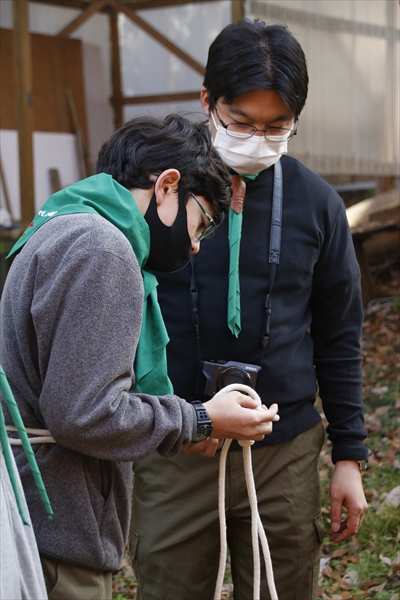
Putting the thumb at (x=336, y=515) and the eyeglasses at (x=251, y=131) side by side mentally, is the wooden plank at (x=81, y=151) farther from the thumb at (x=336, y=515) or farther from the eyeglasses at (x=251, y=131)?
the thumb at (x=336, y=515)

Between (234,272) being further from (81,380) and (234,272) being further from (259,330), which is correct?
(81,380)

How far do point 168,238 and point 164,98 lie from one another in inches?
349

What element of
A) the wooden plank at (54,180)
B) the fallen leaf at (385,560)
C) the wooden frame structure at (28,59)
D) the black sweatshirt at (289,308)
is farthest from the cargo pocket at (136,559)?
the wooden plank at (54,180)

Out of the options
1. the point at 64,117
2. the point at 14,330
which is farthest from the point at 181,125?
the point at 64,117

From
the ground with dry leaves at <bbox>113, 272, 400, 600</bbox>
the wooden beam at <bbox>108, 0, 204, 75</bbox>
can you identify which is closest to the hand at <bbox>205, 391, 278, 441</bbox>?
the ground with dry leaves at <bbox>113, 272, 400, 600</bbox>

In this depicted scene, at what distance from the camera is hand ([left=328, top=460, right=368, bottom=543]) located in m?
2.46

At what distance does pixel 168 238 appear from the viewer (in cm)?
176

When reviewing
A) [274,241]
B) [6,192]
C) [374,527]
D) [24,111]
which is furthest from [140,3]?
[274,241]

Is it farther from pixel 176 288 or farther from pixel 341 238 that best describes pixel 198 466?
pixel 341 238

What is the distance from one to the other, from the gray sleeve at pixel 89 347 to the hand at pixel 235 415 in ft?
0.88

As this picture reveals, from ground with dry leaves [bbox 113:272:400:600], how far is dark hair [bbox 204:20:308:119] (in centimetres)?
246

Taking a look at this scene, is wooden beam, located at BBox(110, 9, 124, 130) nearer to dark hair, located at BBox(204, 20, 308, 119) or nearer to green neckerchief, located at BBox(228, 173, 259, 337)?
dark hair, located at BBox(204, 20, 308, 119)

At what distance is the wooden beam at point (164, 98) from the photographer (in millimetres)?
10344

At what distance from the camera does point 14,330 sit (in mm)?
1609
